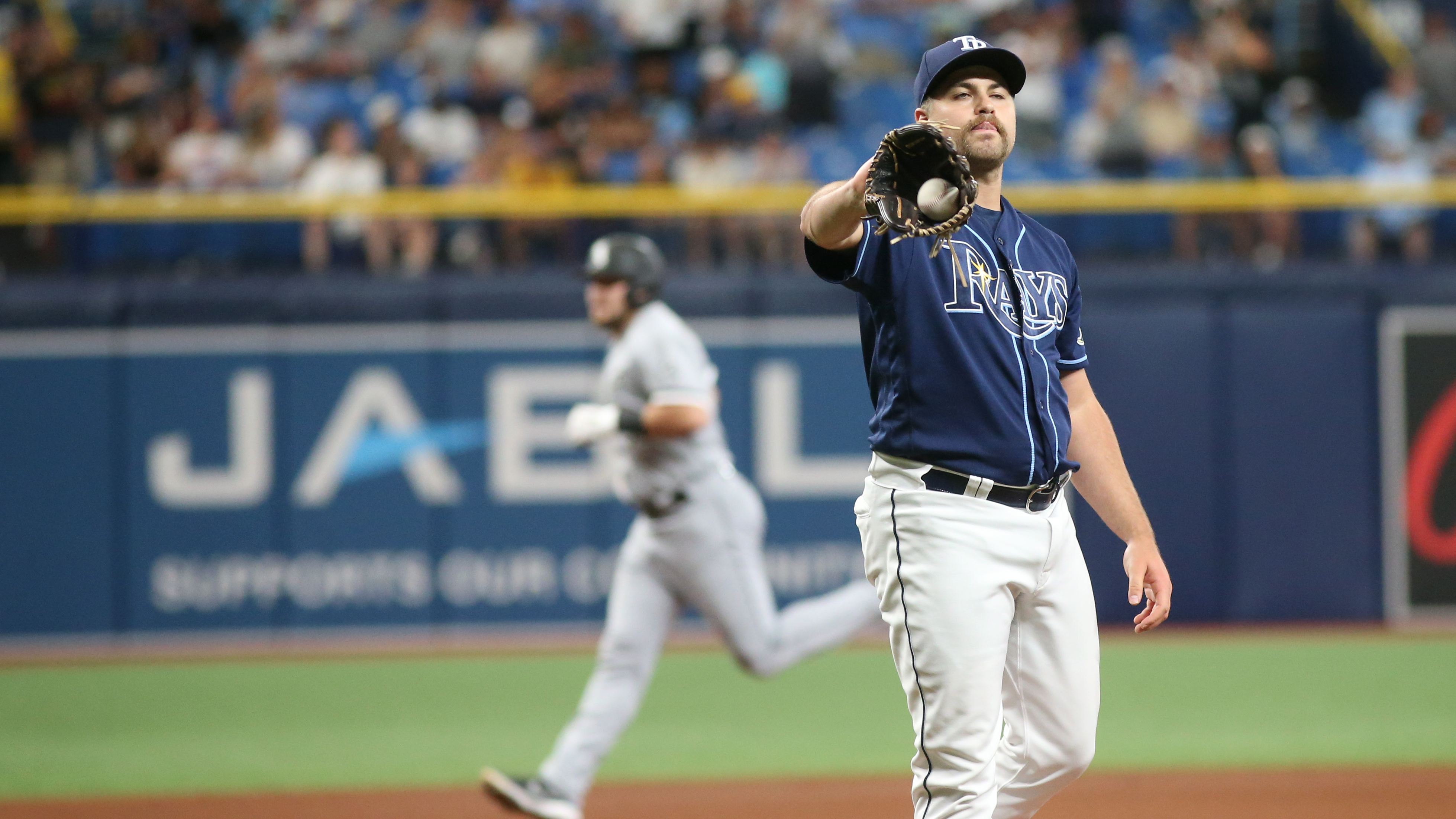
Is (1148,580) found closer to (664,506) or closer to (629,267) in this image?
(664,506)

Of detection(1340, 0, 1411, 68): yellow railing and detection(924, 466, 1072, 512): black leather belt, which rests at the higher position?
detection(1340, 0, 1411, 68): yellow railing

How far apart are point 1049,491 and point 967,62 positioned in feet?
3.15

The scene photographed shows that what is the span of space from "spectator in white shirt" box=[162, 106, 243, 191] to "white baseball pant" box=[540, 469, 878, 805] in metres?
5.89

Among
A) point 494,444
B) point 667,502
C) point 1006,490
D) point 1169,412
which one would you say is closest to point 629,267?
point 667,502

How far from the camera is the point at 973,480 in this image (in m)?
3.32

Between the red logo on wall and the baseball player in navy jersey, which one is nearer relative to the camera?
the baseball player in navy jersey

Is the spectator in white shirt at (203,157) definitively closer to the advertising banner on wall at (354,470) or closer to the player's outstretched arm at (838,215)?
the advertising banner on wall at (354,470)

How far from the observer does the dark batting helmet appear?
223 inches

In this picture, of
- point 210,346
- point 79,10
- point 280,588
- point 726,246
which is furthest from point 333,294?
point 79,10

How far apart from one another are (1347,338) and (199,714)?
23.0ft

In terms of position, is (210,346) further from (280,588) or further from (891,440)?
(891,440)

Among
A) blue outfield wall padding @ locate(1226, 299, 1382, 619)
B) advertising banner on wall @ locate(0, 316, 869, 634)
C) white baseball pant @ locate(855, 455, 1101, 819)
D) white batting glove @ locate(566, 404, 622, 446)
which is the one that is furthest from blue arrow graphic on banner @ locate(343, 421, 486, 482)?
white baseball pant @ locate(855, 455, 1101, 819)

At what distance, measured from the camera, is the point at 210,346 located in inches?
371

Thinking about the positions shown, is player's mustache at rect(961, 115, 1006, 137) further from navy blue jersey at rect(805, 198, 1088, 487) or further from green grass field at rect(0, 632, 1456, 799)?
green grass field at rect(0, 632, 1456, 799)
